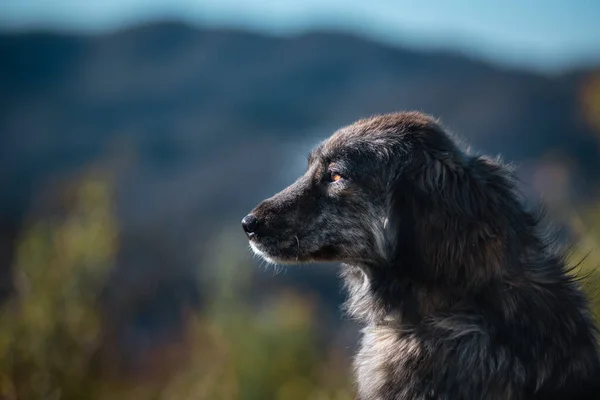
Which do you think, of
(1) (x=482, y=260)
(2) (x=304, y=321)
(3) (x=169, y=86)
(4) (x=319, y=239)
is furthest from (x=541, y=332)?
(3) (x=169, y=86)

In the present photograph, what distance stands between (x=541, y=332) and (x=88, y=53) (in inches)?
1696

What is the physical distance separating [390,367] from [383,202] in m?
0.85

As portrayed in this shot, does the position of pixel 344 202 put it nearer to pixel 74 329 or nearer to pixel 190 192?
pixel 74 329

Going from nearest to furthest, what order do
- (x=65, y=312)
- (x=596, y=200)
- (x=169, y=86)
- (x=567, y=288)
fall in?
(x=567, y=288), (x=65, y=312), (x=596, y=200), (x=169, y=86)

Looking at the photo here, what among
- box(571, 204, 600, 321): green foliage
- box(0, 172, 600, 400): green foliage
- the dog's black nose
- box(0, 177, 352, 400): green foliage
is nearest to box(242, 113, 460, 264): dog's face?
the dog's black nose

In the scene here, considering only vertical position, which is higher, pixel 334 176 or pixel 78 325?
pixel 334 176

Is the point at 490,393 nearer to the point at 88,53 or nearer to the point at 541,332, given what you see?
the point at 541,332

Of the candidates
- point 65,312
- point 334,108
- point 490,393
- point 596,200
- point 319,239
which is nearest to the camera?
point 490,393

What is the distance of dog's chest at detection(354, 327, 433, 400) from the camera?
3283 millimetres

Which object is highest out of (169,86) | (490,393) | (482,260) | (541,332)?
(482,260)

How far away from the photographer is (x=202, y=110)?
138 feet

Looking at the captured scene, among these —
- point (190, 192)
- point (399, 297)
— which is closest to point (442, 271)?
point (399, 297)

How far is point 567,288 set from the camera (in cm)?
334

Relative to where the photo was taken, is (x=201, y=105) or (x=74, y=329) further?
(x=201, y=105)
